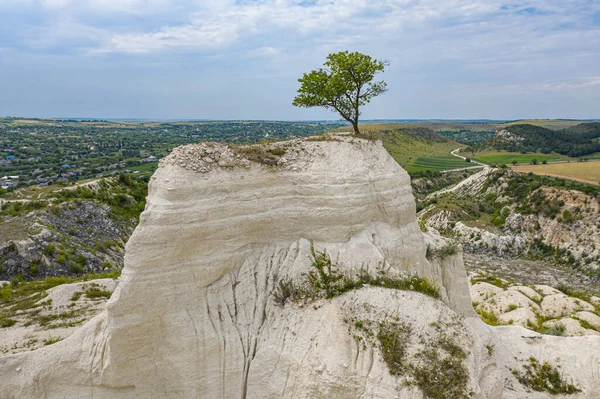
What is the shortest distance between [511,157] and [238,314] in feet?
511

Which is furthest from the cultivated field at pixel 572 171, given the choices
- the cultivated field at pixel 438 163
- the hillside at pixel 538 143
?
the hillside at pixel 538 143

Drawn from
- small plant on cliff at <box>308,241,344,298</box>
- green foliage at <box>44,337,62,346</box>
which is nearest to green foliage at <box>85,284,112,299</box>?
green foliage at <box>44,337,62,346</box>

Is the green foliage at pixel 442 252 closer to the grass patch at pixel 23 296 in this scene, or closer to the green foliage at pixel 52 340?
the green foliage at pixel 52 340

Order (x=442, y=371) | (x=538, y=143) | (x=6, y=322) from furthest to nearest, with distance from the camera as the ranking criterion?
1. (x=538, y=143)
2. (x=6, y=322)
3. (x=442, y=371)

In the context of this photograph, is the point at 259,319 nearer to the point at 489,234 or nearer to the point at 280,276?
the point at 280,276

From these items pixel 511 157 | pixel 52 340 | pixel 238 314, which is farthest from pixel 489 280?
pixel 511 157

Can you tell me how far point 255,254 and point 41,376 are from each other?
9.35 metres

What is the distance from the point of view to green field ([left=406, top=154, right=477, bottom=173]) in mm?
125637

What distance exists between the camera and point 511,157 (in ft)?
461

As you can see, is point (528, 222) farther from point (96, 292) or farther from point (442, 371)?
point (96, 292)

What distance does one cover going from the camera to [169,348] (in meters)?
13.3

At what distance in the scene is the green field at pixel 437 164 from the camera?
125637mm

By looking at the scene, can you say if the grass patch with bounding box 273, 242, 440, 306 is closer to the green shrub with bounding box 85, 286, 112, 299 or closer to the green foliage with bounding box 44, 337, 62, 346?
the green foliage with bounding box 44, 337, 62, 346

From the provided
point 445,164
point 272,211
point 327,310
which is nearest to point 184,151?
point 272,211
